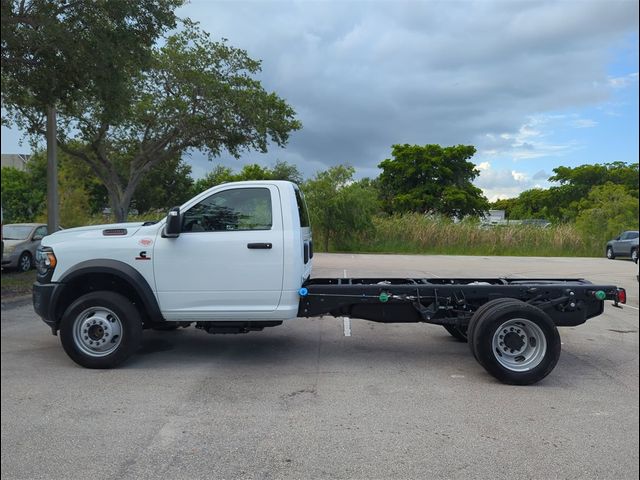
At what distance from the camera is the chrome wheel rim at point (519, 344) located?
552cm

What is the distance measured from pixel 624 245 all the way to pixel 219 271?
6.86 m

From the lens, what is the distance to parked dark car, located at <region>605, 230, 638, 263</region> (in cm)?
741

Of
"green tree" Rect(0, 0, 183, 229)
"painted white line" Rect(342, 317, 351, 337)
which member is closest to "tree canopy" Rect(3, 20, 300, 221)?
"green tree" Rect(0, 0, 183, 229)

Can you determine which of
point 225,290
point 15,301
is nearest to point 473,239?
point 225,290

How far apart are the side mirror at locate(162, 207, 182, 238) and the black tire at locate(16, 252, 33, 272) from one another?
38.1ft

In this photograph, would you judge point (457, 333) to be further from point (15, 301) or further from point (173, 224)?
point (15, 301)

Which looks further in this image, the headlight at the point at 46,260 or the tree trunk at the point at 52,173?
the tree trunk at the point at 52,173

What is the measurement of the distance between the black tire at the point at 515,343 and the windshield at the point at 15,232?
48.3ft

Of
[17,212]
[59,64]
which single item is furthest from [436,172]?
[17,212]

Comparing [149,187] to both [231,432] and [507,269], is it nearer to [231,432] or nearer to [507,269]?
[507,269]

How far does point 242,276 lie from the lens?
582cm

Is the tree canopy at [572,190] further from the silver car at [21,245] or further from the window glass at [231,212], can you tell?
the silver car at [21,245]

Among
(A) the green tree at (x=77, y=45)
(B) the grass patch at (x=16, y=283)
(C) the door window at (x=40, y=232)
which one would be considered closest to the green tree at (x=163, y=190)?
(C) the door window at (x=40, y=232)

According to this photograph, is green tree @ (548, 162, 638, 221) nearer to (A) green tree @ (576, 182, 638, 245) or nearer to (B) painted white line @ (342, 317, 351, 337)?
(A) green tree @ (576, 182, 638, 245)
